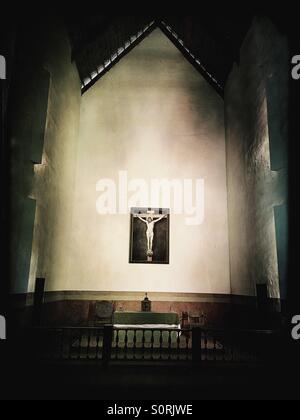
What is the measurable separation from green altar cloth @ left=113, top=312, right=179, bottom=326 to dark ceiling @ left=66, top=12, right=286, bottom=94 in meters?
7.52

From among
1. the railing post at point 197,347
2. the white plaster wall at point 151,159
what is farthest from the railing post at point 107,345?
the white plaster wall at point 151,159

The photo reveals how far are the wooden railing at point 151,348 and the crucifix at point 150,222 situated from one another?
9.22 feet

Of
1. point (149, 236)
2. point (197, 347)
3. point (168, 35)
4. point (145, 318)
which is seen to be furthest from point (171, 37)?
point (197, 347)

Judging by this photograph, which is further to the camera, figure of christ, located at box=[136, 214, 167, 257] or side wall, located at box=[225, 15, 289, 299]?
figure of christ, located at box=[136, 214, 167, 257]

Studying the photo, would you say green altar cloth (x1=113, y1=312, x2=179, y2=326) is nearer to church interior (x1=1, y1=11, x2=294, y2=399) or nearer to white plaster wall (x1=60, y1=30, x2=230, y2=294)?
church interior (x1=1, y1=11, x2=294, y2=399)

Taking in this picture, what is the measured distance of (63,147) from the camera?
9148mm

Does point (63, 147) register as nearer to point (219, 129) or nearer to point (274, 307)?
point (219, 129)

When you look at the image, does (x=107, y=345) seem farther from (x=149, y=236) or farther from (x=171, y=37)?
(x=171, y=37)

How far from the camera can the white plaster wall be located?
988 centimetres

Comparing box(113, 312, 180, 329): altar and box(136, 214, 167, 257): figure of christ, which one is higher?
box(136, 214, 167, 257): figure of christ

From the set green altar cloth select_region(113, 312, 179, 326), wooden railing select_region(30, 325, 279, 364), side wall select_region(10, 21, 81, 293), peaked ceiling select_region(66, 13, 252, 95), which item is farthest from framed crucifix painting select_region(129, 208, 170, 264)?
peaked ceiling select_region(66, 13, 252, 95)

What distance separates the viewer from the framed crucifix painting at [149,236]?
392 inches

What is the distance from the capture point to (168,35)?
37.1ft

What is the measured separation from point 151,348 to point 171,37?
10.2 m
